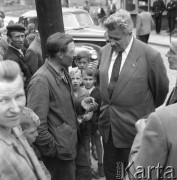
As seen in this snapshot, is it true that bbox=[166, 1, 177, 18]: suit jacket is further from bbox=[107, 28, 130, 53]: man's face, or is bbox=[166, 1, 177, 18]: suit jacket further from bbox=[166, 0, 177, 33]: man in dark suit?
bbox=[107, 28, 130, 53]: man's face

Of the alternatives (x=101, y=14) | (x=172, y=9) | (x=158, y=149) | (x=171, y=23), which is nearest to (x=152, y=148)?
(x=158, y=149)

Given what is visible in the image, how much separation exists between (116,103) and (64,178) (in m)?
0.86

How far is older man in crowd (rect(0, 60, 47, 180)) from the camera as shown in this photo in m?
1.67

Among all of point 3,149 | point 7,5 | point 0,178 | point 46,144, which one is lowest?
point 7,5

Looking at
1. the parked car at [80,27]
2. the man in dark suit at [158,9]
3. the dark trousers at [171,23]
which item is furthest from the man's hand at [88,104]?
the man in dark suit at [158,9]

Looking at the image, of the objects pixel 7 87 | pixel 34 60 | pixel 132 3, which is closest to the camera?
pixel 7 87

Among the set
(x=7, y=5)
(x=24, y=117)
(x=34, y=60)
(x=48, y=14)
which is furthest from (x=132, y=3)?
(x=24, y=117)

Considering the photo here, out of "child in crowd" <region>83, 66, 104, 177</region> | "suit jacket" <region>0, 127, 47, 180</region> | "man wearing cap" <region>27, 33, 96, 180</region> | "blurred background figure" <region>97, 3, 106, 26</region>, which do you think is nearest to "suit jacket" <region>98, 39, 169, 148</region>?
"child in crowd" <region>83, 66, 104, 177</region>

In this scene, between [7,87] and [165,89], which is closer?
[7,87]

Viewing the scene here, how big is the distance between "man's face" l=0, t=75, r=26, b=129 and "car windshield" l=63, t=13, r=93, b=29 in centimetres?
904

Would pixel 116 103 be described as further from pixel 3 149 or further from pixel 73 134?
pixel 3 149

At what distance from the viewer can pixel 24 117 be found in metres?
2.10

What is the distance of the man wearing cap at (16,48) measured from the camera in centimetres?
511

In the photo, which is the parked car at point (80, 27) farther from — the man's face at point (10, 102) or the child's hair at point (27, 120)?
the man's face at point (10, 102)
